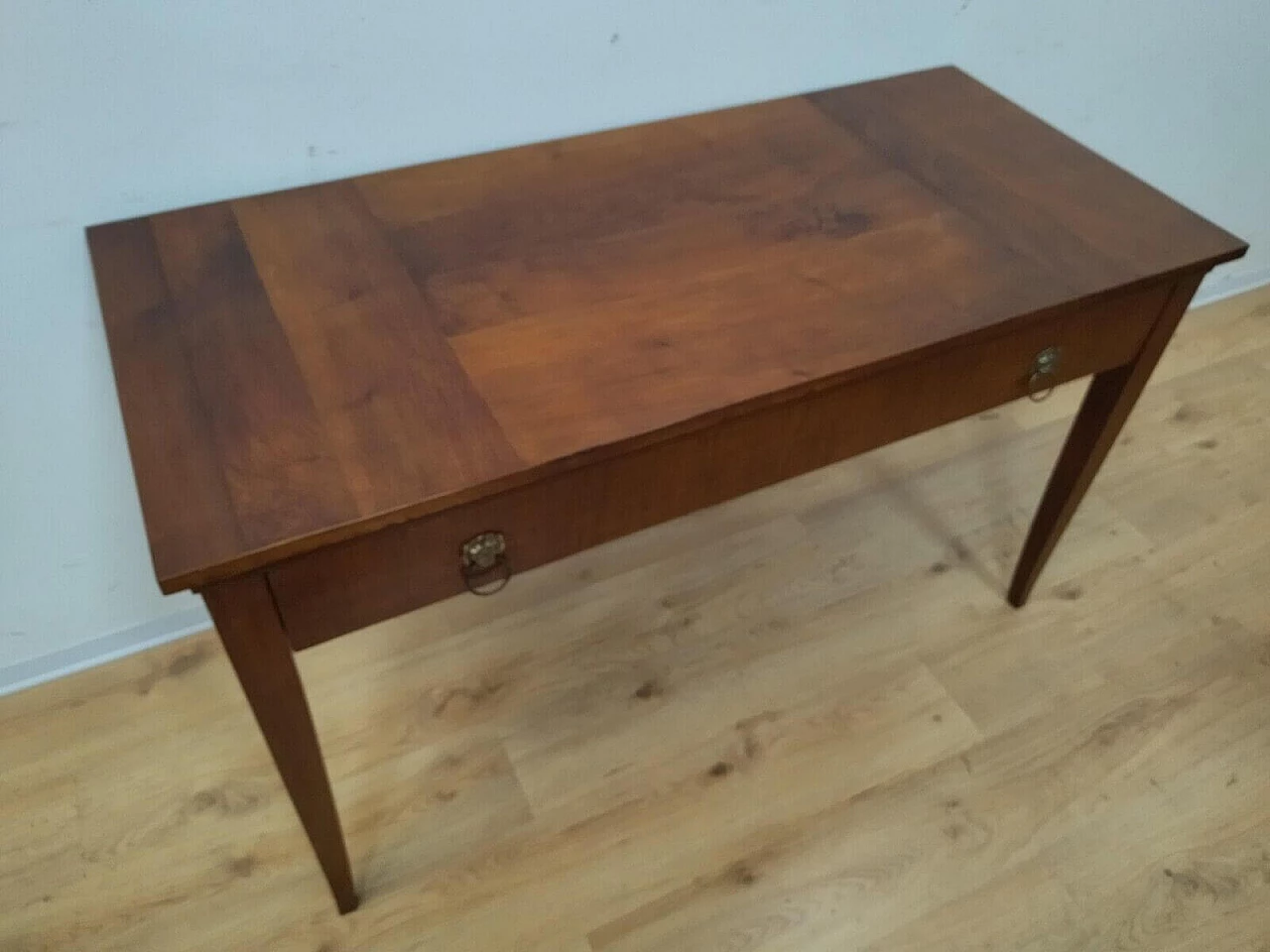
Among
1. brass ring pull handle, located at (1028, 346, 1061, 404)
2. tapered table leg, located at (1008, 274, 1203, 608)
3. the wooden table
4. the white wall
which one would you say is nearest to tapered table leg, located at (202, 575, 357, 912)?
the wooden table

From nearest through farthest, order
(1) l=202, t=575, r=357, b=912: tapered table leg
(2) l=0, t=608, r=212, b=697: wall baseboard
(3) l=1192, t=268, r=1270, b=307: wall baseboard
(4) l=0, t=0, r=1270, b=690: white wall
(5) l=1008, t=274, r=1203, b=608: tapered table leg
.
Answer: (1) l=202, t=575, r=357, b=912: tapered table leg, (4) l=0, t=0, r=1270, b=690: white wall, (5) l=1008, t=274, r=1203, b=608: tapered table leg, (2) l=0, t=608, r=212, b=697: wall baseboard, (3) l=1192, t=268, r=1270, b=307: wall baseboard

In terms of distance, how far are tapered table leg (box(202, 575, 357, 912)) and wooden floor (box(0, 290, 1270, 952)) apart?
220 mm

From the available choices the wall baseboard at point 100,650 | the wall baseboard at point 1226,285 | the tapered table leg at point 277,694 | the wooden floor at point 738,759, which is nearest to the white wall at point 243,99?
the wall baseboard at point 100,650

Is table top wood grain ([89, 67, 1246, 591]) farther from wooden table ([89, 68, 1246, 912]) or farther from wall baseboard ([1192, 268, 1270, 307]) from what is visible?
wall baseboard ([1192, 268, 1270, 307])

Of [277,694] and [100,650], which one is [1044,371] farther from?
[100,650]

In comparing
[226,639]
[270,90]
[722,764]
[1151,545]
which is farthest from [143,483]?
[1151,545]

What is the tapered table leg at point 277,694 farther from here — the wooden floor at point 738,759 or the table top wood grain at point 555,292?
the wooden floor at point 738,759

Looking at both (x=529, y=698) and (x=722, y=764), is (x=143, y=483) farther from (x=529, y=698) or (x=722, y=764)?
(x=722, y=764)

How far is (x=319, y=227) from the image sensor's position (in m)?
1.04

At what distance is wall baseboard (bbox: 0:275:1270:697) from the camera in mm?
1390

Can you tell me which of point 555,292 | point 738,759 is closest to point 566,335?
point 555,292

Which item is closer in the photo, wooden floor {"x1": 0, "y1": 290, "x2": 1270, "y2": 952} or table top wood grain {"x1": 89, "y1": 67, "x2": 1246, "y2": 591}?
table top wood grain {"x1": 89, "y1": 67, "x2": 1246, "y2": 591}

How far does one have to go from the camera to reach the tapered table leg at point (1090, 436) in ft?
3.73

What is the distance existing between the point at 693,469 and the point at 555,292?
225mm
